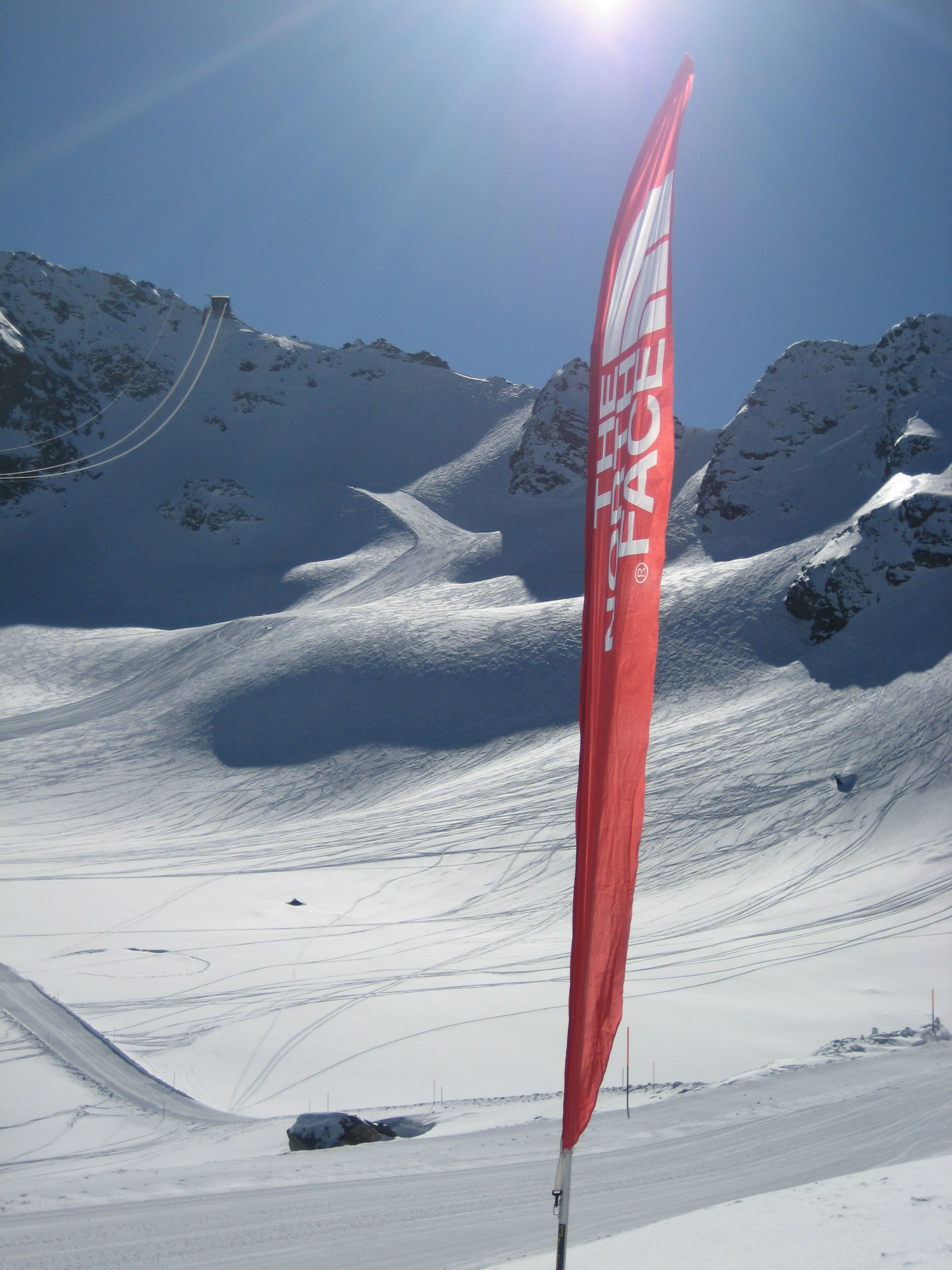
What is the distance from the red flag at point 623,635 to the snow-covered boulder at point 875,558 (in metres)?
45.4

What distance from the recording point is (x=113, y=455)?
100m

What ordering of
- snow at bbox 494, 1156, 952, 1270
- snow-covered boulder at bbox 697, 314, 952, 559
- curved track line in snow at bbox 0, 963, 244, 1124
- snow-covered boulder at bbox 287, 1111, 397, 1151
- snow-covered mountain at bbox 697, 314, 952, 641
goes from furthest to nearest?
1. snow-covered boulder at bbox 697, 314, 952, 559
2. snow-covered mountain at bbox 697, 314, 952, 641
3. curved track line in snow at bbox 0, 963, 244, 1124
4. snow-covered boulder at bbox 287, 1111, 397, 1151
5. snow at bbox 494, 1156, 952, 1270

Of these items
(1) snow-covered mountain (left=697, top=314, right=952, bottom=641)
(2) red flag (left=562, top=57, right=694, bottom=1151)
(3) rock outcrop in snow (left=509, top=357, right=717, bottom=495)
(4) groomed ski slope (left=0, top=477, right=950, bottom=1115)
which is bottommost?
(4) groomed ski slope (left=0, top=477, right=950, bottom=1115)

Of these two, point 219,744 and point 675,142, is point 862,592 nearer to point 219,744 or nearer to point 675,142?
point 219,744

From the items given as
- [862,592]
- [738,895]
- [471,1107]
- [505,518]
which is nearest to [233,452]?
[505,518]

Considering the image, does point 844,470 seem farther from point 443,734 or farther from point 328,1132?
point 328,1132

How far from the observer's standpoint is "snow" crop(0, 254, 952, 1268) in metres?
9.03

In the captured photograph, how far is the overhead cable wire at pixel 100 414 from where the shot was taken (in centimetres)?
9725

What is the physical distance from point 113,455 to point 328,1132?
340 feet

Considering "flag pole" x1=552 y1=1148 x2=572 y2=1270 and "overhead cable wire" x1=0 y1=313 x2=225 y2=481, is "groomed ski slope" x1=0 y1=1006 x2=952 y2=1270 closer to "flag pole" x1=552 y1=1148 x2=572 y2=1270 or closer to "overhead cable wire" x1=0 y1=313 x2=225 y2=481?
"flag pole" x1=552 y1=1148 x2=572 y2=1270

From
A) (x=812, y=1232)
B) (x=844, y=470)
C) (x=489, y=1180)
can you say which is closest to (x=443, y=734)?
(x=489, y=1180)

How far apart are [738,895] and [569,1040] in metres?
24.1

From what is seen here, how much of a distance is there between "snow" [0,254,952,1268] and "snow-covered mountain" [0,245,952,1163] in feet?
0.71

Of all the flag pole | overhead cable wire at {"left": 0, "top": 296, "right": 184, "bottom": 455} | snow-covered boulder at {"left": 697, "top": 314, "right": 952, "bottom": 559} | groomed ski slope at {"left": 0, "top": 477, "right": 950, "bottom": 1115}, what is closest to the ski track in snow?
the flag pole
